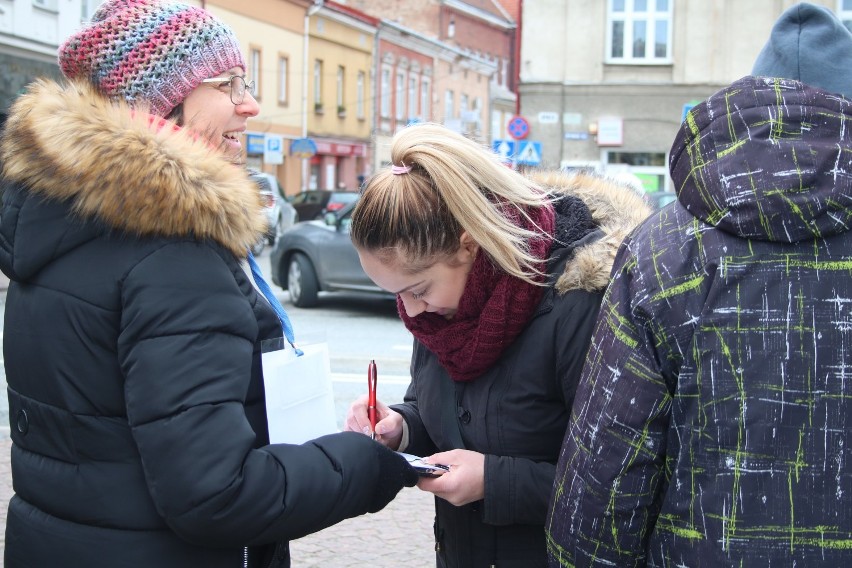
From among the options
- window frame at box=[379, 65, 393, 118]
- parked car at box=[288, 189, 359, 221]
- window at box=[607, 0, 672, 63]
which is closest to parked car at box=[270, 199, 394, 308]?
window at box=[607, 0, 672, 63]

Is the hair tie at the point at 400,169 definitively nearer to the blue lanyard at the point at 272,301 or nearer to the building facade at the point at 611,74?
the blue lanyard at the point at 272,301

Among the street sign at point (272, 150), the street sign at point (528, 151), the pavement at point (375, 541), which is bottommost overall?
the pavement at point (375, 541)

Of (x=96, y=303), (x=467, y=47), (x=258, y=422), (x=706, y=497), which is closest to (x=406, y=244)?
(x=258, y=422)

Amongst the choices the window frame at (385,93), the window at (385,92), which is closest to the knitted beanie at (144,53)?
the window frame at (385,93)

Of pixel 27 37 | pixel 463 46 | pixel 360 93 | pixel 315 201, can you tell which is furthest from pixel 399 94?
pixel 27 37

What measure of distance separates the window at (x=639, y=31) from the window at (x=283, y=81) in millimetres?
16026

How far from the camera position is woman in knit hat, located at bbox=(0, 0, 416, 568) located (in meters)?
1.70

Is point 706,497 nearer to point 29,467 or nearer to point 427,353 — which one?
point 427,353

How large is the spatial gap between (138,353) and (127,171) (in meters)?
0.32

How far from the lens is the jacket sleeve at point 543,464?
6.81 feet

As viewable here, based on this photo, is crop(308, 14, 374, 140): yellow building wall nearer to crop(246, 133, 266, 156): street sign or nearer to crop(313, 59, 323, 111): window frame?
crop(313, 59, 323, 111): window frame

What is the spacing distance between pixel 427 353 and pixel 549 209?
0.46 meters

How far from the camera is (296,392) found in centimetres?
199

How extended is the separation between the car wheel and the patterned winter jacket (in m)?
11.4
